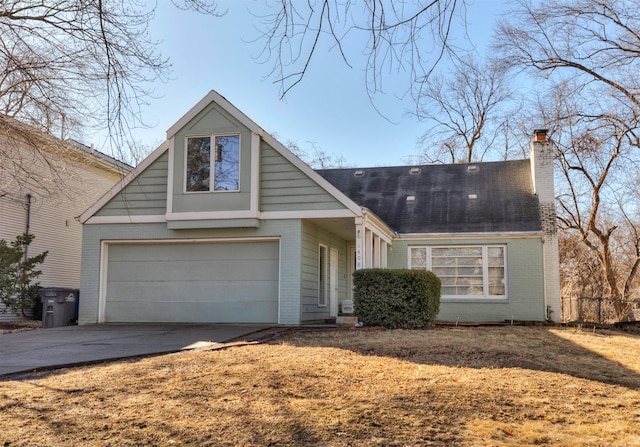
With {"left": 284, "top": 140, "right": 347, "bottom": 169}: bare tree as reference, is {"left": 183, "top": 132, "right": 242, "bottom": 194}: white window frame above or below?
below

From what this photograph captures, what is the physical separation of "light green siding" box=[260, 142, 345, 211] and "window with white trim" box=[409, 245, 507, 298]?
5223mm

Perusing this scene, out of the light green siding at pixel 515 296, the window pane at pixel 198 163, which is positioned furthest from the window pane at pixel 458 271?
the window pane at pixel 198 163

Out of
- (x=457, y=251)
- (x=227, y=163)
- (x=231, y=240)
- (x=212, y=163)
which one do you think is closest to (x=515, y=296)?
(x=457, y=251)

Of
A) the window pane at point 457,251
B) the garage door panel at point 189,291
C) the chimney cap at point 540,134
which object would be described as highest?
the chimney cap at point 540,134

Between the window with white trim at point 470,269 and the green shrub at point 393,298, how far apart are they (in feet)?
16.4

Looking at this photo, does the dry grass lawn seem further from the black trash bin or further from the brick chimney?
the black trash bin

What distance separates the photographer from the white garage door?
1366 centimetres

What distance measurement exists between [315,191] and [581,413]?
9.12 metres

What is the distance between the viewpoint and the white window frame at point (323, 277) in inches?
605

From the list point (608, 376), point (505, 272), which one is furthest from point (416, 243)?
point (608, 376)

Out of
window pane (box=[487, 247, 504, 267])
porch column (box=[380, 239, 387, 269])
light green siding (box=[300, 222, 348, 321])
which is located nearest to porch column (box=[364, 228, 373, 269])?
light green siding (box=[300, 222, 348, 321])

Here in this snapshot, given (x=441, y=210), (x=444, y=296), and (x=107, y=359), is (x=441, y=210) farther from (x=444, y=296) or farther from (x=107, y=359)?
(x=107, y=359)

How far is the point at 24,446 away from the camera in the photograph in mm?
4055

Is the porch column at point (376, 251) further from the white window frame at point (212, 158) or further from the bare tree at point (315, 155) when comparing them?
the bare tree at point (315, 155)
